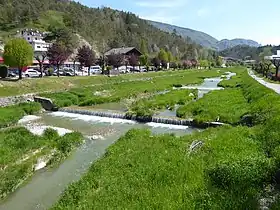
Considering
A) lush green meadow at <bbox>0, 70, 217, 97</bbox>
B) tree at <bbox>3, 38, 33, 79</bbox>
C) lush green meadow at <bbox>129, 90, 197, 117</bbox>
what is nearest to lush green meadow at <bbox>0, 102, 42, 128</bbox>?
lush green meadow at <bbox>0, 70, 217, 97</bbox>

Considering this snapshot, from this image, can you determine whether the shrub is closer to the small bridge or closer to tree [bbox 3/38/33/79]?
tree [bbox 3/38/33/79]

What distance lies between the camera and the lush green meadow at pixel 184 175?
12.5 metres

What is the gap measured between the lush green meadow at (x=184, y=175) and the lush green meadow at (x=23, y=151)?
3.62 m

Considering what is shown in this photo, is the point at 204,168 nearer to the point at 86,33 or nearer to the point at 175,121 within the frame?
the point at 175,121

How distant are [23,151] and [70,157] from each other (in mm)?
3064

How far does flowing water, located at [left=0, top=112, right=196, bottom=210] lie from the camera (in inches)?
595

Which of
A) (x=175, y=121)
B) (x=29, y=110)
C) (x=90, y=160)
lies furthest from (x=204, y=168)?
(x=29, y=110)

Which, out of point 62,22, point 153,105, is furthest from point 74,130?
point 62,22

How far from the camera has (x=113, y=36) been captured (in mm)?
174500

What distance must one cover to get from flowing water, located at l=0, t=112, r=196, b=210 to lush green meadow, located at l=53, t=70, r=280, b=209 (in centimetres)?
152

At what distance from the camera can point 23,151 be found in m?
20.9

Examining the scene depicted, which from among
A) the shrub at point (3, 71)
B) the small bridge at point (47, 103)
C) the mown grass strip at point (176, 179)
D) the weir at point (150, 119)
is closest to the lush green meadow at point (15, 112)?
the small bridge at point (47, 103)

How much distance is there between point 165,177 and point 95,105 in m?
30.9

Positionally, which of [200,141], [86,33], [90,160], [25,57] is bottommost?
[90,160]
